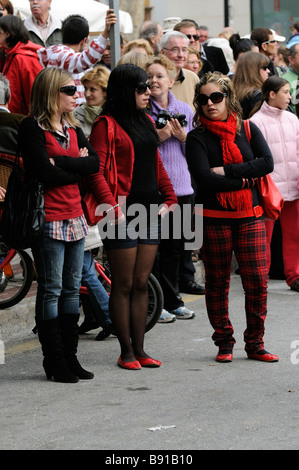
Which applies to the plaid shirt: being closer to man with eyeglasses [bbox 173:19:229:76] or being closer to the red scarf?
the red scarf

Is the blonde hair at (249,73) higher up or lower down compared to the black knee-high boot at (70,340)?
higher up

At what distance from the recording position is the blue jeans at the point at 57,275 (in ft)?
19.1

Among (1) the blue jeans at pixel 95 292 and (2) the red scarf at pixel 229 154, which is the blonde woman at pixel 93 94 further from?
(2) the red scarf at pixel 229 154

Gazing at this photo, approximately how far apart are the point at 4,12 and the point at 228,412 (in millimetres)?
5922

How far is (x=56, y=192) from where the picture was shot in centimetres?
582

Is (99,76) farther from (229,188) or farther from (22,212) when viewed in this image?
(22,212)

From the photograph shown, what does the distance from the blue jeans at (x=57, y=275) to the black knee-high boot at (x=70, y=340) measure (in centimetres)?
5

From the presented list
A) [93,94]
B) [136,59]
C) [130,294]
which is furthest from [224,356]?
[93,94]

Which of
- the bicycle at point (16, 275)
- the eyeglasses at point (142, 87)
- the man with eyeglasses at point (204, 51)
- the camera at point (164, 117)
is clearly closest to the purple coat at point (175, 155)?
the camera at point (164, 117)

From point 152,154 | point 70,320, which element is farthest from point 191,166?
point 70,320

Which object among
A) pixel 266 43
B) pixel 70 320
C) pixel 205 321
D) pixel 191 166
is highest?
pixel 266 43
